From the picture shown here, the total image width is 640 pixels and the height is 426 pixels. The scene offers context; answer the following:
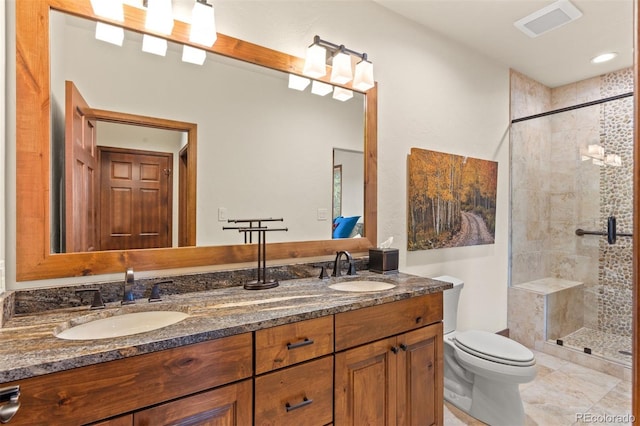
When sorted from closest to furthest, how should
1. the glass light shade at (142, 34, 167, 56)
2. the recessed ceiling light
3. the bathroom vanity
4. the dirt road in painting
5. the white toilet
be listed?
the bathroom vanity < the glass light shade at (142, 34, 167, 56) < the white toilet < the dirt road in painting < the recessed ceiling light

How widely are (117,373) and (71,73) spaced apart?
1.19 m

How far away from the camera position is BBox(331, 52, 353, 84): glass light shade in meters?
1.88

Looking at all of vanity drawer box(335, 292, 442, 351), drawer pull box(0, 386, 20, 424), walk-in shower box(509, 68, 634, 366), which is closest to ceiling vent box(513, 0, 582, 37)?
walk-in shower box(509, 68, 634, 366)

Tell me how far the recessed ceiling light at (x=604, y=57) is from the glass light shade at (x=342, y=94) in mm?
2465

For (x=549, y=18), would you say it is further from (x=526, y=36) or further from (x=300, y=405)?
(x=300, y=405)

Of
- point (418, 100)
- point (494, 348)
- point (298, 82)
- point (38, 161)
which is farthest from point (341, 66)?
point (494, 348)

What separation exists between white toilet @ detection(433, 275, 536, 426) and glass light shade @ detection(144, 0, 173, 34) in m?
2.21

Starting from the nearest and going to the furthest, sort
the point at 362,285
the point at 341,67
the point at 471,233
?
1. the point at 362,285
2. the point at 341,67
3. the point at 471,233

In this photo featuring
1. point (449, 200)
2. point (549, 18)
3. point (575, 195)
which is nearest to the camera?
point (549, 18)

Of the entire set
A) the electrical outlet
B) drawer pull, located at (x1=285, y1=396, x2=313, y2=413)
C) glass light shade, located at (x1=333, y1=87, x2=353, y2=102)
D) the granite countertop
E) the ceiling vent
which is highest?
the ceiling vent

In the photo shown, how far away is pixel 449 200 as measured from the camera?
98.9 inches

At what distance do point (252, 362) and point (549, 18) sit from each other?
2897 mm

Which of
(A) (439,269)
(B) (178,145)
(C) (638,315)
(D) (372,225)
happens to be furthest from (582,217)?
(B) (178,145)

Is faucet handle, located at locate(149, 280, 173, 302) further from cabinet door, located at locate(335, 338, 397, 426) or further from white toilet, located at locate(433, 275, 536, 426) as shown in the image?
white toilet, located at locate(433, 275, 536, 426)
